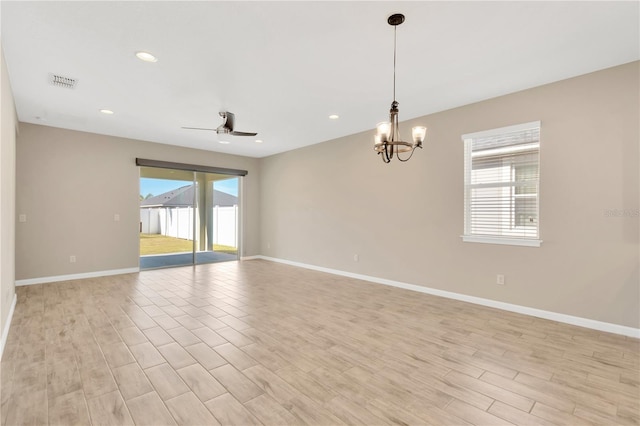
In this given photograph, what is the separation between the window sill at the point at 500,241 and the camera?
3637mm

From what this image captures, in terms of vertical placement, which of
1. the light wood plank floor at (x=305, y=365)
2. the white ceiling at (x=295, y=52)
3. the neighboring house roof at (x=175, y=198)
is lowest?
the light wood plank floor at (x=305, y=365)

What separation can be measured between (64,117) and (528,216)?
7014 millimetres

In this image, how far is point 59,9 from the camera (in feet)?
7.30

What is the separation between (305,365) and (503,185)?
133 inches

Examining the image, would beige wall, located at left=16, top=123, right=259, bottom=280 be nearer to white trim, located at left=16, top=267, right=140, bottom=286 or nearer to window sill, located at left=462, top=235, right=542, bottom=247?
white trim, located at left=16, top=267, right=140, bottom=286

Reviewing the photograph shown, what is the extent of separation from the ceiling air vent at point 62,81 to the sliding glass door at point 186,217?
2968mm

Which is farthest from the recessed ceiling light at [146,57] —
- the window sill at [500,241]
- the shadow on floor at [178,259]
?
the shadow on floor at [178,259]

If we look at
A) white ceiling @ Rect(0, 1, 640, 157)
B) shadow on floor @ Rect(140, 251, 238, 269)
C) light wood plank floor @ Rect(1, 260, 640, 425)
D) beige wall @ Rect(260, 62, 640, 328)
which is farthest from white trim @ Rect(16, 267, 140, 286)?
beige wall @ Rect(260, 62, 640, 328)

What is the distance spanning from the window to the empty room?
0.09 ft

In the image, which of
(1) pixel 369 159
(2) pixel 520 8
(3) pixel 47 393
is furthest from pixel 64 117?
(2) pixel 520 8

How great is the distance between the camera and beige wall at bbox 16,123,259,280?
511cm

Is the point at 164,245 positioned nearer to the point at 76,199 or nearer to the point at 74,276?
the point at 74,276

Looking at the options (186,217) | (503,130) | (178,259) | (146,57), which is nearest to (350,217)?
(503,130)

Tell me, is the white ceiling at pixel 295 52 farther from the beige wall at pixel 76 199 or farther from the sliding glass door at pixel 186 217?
the sliding glass door at pixel 186 217
